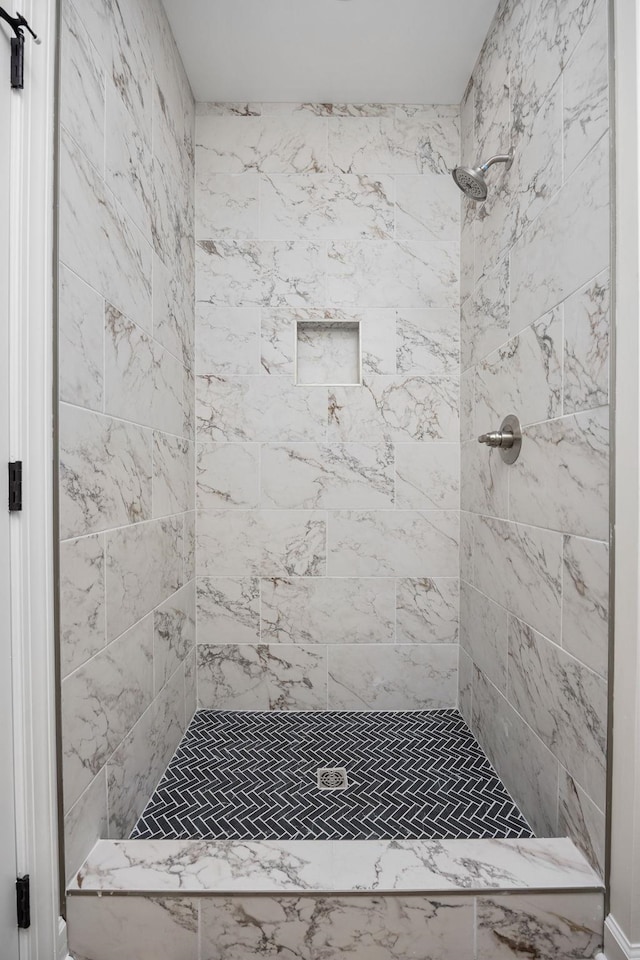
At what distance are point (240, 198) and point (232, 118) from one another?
0.34 metres

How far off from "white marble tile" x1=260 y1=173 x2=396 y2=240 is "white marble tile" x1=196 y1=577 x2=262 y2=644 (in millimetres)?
1446

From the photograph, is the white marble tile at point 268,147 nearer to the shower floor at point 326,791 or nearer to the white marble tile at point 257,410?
the white marble tile at point 257,410

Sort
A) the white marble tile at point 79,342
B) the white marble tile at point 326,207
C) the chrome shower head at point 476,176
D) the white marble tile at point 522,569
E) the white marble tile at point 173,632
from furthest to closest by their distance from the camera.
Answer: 1. the white marble tile at point 326,207
2. the white marble tile at point 173,632
3. the chrome shower head at point 476,176
4. the white marble tile at point 522,569
5. the white marble tile at point 79,342

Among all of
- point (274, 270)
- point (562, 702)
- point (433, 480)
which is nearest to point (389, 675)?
point (433, 480)

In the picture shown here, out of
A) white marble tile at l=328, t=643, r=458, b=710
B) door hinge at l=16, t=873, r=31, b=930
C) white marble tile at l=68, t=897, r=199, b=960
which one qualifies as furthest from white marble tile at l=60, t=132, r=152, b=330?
white marble tile at l=328, t=643, r=458, b=710

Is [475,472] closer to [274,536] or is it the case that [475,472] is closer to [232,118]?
[274,536]

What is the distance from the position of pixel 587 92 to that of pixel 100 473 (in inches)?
56.0

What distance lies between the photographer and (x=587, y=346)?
1.10 metres

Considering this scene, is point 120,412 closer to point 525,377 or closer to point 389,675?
point 525,377

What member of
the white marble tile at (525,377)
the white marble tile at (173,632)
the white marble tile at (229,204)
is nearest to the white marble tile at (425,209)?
the white marble tile at (229,204)

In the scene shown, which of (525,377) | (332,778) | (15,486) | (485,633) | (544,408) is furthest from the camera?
(485,633)

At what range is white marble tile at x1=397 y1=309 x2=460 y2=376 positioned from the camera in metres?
2.04

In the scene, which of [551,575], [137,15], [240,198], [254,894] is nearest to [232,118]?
→ [240,198]

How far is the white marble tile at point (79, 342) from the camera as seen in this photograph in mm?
1046
